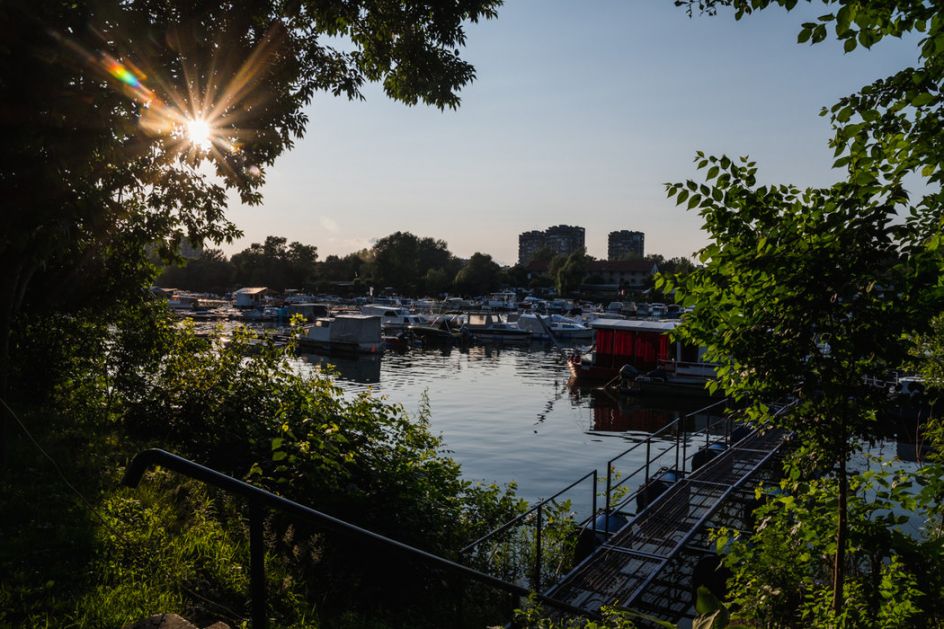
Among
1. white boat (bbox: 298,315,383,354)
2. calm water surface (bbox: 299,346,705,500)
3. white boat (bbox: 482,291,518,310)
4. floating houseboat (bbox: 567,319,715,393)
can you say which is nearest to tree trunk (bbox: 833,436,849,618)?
calm water surface (bbox: 299,346,705,500)

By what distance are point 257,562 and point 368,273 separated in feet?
443

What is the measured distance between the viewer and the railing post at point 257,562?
3.02m

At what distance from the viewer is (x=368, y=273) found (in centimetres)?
13625

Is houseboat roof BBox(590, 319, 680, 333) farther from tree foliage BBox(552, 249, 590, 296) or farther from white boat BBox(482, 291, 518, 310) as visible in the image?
tree foliage BBox(552, 249, 590, 296)

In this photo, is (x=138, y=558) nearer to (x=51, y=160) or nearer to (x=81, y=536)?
(x=81, y=536)

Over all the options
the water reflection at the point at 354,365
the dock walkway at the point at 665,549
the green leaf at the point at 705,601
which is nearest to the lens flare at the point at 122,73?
the green leaf at the point at 705,601

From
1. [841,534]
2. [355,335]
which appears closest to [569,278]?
[355,335]

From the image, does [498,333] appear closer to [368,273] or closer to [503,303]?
[503,303]

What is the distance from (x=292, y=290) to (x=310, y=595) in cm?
13230

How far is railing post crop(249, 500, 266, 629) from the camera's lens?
9.91 ft

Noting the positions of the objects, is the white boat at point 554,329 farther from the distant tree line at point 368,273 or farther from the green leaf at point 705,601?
the green leaf at point 705,601

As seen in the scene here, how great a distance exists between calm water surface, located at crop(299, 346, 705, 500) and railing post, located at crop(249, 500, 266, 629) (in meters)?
11.8

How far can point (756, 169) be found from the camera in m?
4.81

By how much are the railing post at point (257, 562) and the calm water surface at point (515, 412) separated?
38.9ft
